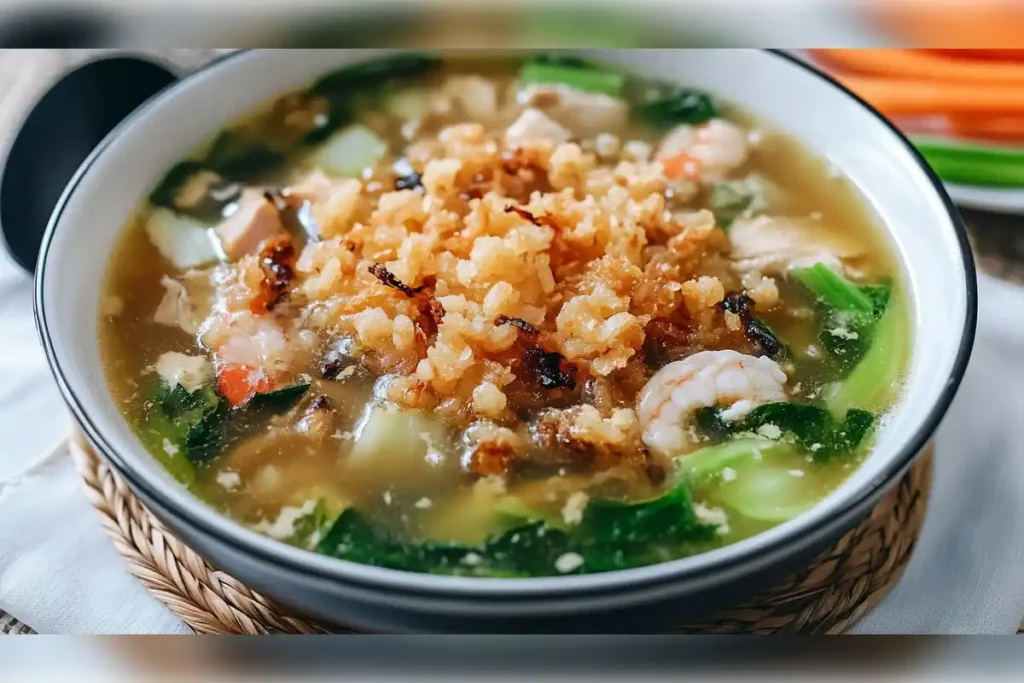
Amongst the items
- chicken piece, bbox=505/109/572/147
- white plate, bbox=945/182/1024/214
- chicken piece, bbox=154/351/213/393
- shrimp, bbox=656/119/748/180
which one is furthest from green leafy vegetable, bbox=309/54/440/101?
white plate, bbox=945/182/1024/214

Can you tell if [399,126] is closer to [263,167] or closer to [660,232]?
[263,167]

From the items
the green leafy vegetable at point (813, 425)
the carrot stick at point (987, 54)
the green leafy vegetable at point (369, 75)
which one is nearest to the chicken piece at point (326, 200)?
the green leafy vegetable at point (369, 75)

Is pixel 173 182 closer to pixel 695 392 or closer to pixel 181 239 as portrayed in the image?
pixel 181 239

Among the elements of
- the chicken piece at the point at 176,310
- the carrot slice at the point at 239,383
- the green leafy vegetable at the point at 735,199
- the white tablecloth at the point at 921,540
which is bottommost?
the white tablecloth at the point at 921,540

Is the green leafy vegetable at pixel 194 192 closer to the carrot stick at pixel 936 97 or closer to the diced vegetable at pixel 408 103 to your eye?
the diced vegetable at pixel 408 103

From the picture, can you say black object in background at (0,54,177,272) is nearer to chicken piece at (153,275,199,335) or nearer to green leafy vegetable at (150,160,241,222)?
green leafy vegetable at (150,160,241,222)

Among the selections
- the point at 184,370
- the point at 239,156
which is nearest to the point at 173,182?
the point at 239,156

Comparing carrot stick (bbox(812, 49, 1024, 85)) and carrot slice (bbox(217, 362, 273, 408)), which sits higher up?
carrot stick (bbox(812, 49, 1024, 85))
